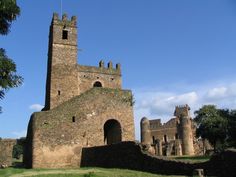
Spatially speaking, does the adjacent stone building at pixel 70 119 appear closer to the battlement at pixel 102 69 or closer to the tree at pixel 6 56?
the battlement at pixel 102 69

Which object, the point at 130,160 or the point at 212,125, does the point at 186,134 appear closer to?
the point at 212,125

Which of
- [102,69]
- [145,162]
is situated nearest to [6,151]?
[102,69]

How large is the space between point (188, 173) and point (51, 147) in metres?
11.8

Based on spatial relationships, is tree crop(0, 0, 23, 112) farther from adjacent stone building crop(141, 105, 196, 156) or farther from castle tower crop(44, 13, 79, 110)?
adjacent stone building crop(141, 105, 196, 156)

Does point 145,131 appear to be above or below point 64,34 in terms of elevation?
below

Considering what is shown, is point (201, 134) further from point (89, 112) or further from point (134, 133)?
point (89, 112)

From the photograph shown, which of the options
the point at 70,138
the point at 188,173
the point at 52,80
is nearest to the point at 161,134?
the point at 52,80

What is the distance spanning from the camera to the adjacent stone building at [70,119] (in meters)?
24.2

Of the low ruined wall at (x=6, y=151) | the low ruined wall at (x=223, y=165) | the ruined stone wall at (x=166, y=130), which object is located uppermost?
the ruined stone wall at (x=166, y=130)

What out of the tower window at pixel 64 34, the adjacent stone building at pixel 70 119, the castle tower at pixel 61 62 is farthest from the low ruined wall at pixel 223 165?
the tower window at pixel 64 34

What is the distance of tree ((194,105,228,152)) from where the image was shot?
34906mm

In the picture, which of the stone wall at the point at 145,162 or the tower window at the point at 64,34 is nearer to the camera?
the stone wall at the point at 145,162

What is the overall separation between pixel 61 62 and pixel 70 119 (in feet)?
30.7

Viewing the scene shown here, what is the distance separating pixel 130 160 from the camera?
1962cm
